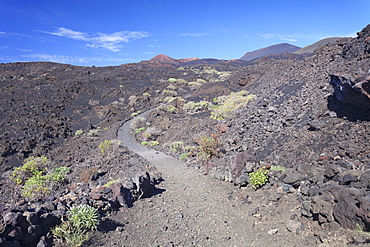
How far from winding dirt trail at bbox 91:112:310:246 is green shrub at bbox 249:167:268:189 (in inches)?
11.8

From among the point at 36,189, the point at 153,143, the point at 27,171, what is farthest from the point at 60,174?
the point at 153,143

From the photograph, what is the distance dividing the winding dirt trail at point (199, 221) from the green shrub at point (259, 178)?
0.30 meters

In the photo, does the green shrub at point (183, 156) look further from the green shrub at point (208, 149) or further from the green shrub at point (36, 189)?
the green shrub at point (36, 189)

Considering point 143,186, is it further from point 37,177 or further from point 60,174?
point 37,177

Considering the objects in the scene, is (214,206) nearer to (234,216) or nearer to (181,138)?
(234,216)

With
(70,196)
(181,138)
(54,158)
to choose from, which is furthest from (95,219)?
(54,158)

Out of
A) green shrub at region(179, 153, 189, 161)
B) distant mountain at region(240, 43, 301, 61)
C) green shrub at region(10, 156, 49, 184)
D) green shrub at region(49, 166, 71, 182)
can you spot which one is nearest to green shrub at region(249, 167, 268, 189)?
green shrub at region(179, 153, 189, 161)

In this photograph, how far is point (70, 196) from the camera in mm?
7059

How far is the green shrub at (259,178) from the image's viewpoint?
7566 mm

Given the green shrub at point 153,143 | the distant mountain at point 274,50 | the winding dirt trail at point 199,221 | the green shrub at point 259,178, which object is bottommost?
the winding dirt trail at point 199,221

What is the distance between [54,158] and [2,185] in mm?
4281

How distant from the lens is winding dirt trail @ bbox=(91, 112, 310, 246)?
5391 mm

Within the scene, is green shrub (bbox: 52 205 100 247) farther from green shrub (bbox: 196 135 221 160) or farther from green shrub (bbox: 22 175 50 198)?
green shrub (bbox: 196 135 221 160)

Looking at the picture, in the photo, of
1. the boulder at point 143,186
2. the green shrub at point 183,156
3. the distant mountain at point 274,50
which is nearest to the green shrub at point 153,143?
the green shrub at point 183,156
